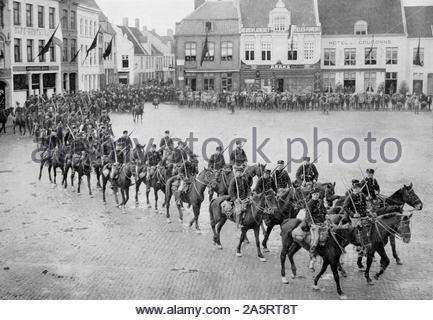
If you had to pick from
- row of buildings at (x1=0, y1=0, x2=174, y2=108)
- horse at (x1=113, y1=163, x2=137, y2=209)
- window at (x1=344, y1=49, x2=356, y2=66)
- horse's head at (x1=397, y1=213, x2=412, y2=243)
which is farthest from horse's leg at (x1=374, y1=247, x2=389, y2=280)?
window at (x1=344, y1=49, x2=356, y2=66)

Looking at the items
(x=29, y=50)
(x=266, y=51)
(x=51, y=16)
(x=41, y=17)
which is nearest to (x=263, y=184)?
(x=29, y=50)

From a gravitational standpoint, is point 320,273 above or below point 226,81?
below

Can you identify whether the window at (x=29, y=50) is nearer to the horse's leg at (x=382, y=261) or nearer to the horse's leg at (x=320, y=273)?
the horse's leg at (x=320, y=273)

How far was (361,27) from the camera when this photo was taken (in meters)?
54.9

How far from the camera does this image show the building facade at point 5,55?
36812 mm

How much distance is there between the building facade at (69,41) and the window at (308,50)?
21722mm

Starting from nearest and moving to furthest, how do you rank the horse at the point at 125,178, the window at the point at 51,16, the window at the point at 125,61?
the horse at the point at 125,178 → the window at the point at 51,16 → the window at the point at 125,61

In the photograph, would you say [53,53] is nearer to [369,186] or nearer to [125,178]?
[125,178]

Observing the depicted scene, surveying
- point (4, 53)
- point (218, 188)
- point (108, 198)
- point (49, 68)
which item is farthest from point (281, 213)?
point (49, 68)

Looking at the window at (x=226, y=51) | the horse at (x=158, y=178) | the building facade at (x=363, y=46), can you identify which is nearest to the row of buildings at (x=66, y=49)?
the window at (x=226, y=51)

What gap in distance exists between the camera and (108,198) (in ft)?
60.8

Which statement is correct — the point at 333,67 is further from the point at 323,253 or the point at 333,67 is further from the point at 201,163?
the point at 323,253

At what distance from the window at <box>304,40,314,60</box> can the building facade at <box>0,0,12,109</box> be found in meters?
28.2

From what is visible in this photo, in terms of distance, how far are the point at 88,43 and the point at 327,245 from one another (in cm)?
4033
